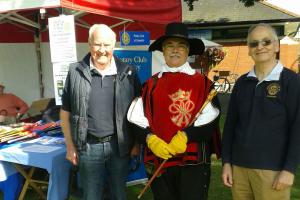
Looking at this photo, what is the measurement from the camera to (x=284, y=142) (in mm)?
1973

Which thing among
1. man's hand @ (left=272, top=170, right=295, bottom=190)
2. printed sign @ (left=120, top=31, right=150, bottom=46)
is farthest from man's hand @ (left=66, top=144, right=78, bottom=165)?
printed sign @ (left=120, top=31, right=150, bottom=46)

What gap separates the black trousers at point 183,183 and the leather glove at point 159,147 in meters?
0.15

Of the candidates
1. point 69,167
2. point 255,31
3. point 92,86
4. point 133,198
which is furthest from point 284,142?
point 133,198

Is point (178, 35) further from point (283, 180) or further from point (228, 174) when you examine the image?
point (283, 180)

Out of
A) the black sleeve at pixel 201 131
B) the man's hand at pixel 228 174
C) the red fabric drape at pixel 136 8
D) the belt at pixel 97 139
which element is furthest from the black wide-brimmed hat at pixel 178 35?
the red fabric drape at pixel 136 8

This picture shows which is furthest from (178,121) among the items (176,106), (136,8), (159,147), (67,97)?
(136,8)

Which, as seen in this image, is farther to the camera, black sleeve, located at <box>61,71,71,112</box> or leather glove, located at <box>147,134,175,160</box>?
black sleeve, located at <box>61,71,71,112</box>

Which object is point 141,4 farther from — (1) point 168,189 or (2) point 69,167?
(1) point 168,189

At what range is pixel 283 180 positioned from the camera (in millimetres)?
1927

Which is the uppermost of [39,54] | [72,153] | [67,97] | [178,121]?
[39,54]

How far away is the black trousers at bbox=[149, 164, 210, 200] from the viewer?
2.28 m

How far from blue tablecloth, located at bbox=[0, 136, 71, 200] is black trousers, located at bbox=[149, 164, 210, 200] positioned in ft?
2.87

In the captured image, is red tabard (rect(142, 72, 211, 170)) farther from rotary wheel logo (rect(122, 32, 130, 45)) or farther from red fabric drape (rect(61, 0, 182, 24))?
rotary wheel logo (rect(122, 32, 130, 45))

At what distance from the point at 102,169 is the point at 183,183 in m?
0.57
